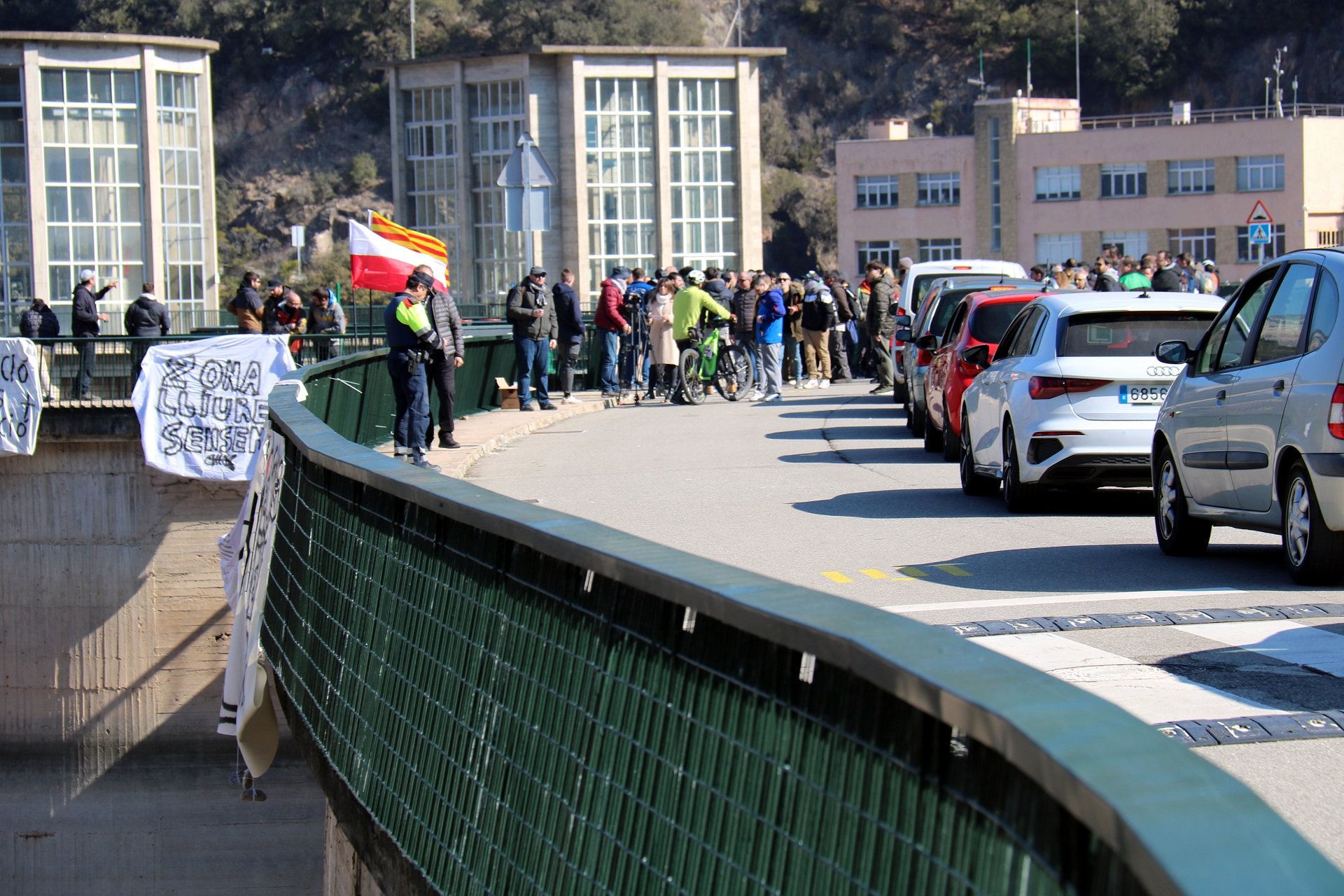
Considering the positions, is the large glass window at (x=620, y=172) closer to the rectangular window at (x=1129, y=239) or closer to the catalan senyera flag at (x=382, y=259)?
the catalan senyera flag at (x=382, y=259)

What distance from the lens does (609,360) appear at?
27.2 m

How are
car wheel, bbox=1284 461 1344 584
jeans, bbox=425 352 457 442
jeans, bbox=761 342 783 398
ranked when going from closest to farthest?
car wheel, bbox=1284 461 1344 584 → jeans, bbox=425 352 457 442 → jeans, bbox=761 342 783 398

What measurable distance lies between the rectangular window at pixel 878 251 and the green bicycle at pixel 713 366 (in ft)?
212

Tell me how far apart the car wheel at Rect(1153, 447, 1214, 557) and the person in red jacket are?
16.1 m

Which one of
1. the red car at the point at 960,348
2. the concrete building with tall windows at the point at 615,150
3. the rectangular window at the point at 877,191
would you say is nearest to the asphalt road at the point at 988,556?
the red car at the point at 960,348

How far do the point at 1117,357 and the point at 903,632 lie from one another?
1033 cm

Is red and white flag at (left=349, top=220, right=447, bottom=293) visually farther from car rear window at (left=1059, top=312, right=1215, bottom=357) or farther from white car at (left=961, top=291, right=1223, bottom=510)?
car rear window at (left=1059, top=312, right=1215, bottom=357)

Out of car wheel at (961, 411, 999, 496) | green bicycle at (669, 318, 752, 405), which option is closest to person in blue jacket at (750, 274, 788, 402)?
green bicycle at (669, 318, 752, 405)

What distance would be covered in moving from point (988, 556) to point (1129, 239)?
249ft

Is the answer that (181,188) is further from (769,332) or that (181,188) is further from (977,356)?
(977,356)

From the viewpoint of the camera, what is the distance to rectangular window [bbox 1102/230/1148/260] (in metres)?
82.8

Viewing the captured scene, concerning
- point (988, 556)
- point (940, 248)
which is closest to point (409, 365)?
point (988, 556)

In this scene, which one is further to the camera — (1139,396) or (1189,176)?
(1189,176)

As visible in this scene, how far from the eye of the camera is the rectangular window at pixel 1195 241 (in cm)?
8094
